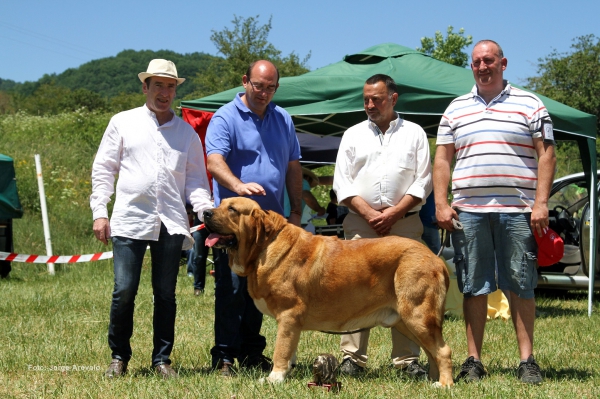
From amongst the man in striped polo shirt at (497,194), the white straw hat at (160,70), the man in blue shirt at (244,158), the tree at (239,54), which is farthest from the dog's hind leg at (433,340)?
the tree at (239,54)

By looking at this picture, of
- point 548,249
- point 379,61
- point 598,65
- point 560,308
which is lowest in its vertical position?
point 560,308

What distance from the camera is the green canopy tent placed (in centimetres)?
745

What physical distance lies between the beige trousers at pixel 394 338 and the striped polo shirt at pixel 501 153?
485 millimetres

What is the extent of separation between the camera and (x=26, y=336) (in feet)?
20.4

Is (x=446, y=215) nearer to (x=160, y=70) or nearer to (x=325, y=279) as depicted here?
(x=325, y=279)

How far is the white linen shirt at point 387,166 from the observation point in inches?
191

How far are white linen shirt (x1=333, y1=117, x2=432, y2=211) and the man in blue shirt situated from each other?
0.51 metres

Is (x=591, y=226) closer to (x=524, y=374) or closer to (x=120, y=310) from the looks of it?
(x=524, y=374)

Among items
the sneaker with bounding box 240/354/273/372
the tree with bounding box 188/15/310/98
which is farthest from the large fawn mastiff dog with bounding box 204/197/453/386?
the tree with bounding box 188/15/310/98

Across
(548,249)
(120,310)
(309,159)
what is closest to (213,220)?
(120,310)

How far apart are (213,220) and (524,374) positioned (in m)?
2.40

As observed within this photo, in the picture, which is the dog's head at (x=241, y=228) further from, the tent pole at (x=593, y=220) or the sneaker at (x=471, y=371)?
the tent pole at (x=593, y=220)

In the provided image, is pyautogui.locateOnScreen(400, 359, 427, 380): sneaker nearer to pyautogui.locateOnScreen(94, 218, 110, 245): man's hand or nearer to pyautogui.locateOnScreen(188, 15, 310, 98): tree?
pyautogui.locateOnScreen(94, 218, 110, 245): man's hand

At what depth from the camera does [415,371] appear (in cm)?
479
